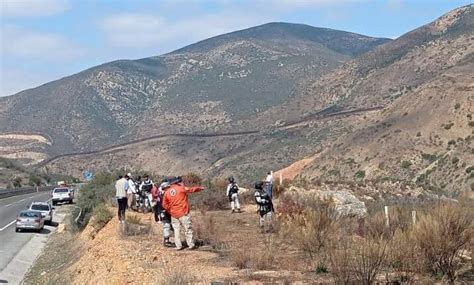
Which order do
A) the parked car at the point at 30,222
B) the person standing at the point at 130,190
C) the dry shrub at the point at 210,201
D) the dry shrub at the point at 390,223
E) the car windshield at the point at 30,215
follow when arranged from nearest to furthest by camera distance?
the dry shrub at the point at 390,223 → the person standing at the point at 130,190 → the dry shrub at the point at 210,201 → the parked car at the point at 30,222 → the car windshield at the point at 30,215

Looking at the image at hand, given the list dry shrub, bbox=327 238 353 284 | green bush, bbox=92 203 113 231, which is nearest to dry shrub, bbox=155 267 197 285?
dry shrub, bbox=327 238 353 284

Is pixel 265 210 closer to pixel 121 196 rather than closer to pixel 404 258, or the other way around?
pixel 121 196

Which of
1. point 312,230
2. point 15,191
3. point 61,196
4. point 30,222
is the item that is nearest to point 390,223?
point 312,230

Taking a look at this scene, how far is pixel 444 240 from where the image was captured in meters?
12.9

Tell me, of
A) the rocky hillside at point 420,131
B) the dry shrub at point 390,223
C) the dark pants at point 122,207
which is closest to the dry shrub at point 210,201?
the dark pants at point 122,207

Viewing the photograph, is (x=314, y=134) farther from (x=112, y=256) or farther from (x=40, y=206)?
(x=112, y=256)

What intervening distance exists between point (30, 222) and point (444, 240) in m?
31.5

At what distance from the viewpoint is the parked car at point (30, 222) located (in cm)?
4091

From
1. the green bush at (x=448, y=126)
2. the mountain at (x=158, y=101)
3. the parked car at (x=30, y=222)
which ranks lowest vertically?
the parked car at (x=30, y=222)

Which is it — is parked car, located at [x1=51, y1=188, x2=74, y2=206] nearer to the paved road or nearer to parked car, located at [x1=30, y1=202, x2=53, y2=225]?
the paved road

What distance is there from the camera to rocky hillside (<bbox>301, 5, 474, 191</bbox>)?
63.4 m

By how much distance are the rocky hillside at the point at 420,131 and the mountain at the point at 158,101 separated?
3652 centimetres

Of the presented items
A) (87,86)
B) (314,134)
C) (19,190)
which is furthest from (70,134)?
(19,190)

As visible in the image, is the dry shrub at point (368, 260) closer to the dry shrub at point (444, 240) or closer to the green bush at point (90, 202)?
the dry shrub at point (444, 240)
